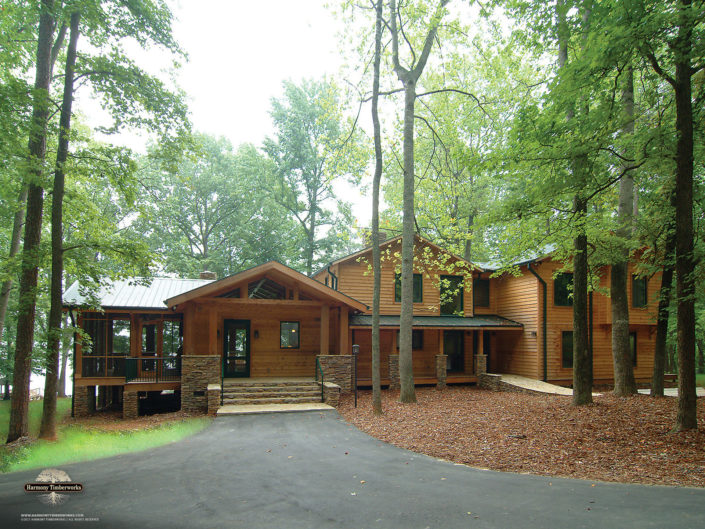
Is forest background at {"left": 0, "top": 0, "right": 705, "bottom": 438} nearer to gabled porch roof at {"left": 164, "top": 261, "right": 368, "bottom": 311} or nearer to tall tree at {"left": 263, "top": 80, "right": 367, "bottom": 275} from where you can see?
gabled porch roof at {"left": 164, "top": 261, "right": 368, "bottom": 311}

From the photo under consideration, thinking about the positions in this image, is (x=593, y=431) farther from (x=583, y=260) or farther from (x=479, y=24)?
(x=479, y=24)

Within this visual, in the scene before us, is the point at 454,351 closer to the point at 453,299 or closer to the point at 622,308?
the point at 453,299

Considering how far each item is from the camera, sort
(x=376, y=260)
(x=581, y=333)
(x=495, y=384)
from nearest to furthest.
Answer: (x=581, y=333) → (x=376, y=260) → (x=495, y=384)

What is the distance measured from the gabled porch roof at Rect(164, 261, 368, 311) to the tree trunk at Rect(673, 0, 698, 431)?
8.86 meters

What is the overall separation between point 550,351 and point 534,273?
129 inches

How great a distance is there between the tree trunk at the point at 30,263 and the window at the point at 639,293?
21208 millimetres

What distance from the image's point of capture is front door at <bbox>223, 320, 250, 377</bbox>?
1516 cm

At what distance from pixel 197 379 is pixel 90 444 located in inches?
158

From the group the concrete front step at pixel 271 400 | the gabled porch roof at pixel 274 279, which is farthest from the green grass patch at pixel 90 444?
the gabled porch roof at pixel 274 279

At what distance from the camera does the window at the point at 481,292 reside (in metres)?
19.3

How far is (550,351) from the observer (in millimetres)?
16938

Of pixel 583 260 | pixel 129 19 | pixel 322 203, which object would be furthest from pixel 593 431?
pixel 322 203

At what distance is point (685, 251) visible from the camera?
22.3 ft

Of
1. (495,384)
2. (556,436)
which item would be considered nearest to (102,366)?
(556,436)
